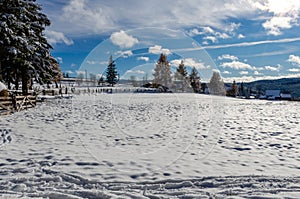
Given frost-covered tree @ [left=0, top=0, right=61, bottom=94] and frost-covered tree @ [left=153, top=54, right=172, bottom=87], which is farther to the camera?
frost-covered tree @ [left=0, top=0, right=61, bottom=94]

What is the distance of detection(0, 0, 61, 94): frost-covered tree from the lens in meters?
17.6

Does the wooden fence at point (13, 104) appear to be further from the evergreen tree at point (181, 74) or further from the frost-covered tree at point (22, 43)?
the evergreen tree at point (181, 74)

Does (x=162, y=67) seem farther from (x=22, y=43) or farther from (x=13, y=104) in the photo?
(x=22, y=43)

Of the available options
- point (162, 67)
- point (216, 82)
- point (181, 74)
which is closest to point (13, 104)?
point (181, 74)

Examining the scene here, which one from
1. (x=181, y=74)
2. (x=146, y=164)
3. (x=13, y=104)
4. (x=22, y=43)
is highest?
(x=22, y=43)

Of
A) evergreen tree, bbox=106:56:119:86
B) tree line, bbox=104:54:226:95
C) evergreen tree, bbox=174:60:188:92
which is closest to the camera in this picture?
evergreen tree, bbox=106:56:119:86

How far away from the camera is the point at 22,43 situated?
18078mm

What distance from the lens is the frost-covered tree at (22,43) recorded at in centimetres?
1756

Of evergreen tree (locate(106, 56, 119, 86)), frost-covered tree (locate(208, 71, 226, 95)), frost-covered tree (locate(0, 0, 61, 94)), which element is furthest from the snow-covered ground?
frost-covered tree (locate(0, 0, 61, 94))

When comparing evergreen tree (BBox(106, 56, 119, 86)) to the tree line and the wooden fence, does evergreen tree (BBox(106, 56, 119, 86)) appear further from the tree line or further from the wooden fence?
the wooden fence

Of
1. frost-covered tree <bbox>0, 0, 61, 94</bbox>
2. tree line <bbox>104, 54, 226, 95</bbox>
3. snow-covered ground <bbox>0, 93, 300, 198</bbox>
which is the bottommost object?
snow-covered ground <bbox>0, 93, 300, 198</bbox>

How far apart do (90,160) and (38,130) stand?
452 cm

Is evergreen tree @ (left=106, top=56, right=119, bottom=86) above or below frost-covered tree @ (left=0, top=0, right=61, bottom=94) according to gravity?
below

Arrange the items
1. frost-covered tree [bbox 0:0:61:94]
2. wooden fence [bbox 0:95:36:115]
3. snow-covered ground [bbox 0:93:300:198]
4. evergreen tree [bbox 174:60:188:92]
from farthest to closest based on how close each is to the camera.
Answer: frost-covered tree [bbox 0:0:61:94] → wooden fence [bbox 0:95:36:115] → evergreen tree [bbox 174:60:188:92] → snow-covered ground [bbox 0:93:300:198]
